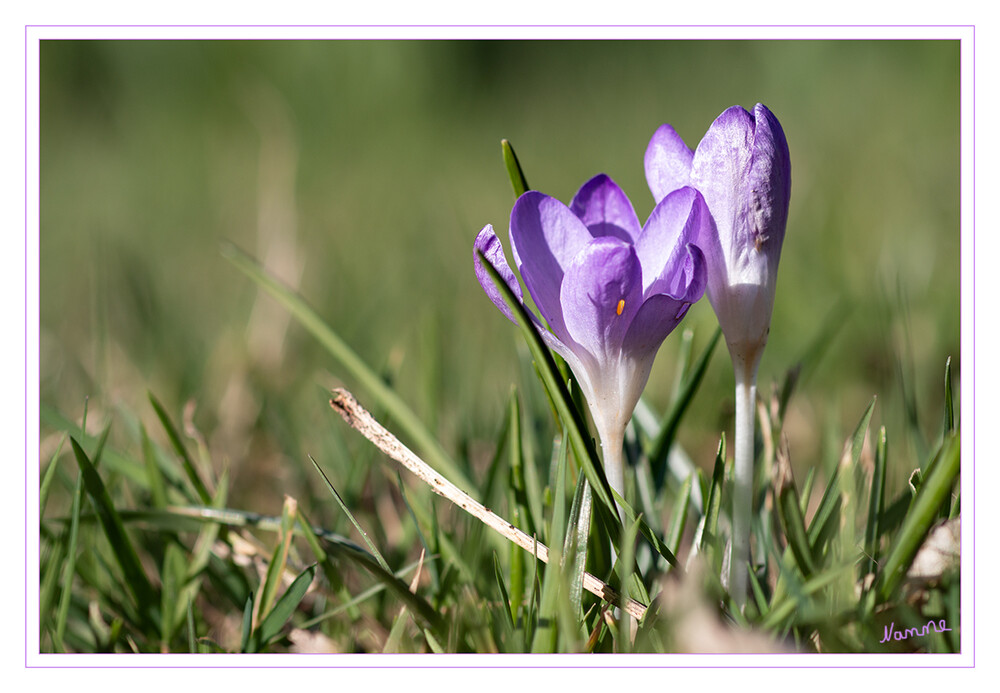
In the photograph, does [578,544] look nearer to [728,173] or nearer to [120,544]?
[728,173]

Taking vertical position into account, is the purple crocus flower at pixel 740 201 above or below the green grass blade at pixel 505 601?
above

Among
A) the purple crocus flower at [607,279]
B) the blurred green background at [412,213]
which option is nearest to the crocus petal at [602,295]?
the purple crocus flower at [607,279]

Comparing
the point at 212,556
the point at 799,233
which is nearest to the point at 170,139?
the point at 799,233

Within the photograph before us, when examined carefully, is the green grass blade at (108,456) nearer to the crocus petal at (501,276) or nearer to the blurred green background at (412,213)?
the blurred green background at (412,213)

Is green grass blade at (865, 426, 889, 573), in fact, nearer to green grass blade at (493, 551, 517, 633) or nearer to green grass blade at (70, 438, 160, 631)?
green grass blade at (493, 551, 517, 633)

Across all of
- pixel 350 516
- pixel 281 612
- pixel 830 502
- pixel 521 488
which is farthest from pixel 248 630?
pixel 830 502
